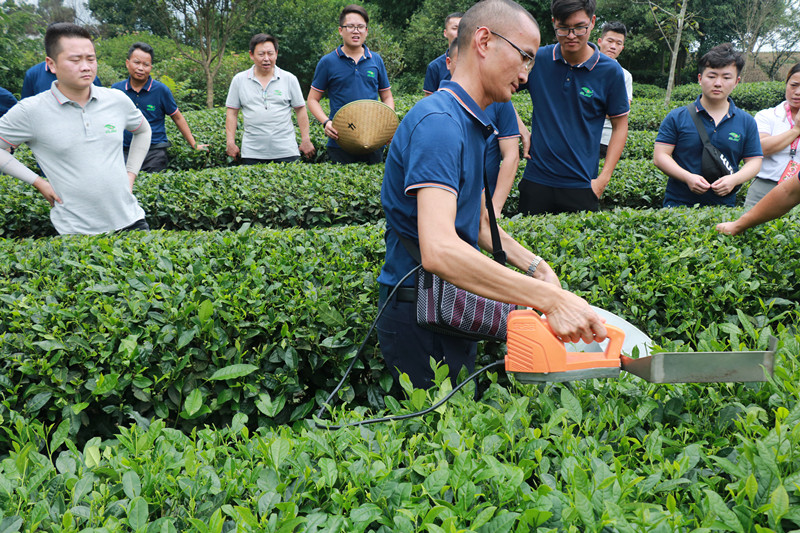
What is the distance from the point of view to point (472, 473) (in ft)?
5.11

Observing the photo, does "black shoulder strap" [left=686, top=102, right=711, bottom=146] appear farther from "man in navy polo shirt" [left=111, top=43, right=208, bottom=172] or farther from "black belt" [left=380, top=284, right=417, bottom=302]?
"man in navy polo shirt" [left=111, top=43, right=208, bottom=172]

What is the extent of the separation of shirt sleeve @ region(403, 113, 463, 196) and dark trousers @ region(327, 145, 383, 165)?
5.03 metres

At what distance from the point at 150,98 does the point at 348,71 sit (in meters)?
2.45

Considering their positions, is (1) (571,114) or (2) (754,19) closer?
(1) (571,114)

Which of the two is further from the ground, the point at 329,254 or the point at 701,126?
the point at 701,126

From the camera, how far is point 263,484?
5.24 ft

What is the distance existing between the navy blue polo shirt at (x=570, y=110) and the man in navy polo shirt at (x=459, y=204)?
2.23 meters

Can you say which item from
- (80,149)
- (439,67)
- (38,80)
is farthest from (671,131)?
(38,80)

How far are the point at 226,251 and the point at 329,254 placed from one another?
613 mm

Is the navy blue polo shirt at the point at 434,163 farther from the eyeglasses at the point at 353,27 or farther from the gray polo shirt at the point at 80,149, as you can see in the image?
the eyeglasses at the point at 353,27

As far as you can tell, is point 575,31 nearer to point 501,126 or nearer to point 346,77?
point 501,126

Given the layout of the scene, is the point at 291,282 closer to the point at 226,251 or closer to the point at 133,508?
the point at 226,251

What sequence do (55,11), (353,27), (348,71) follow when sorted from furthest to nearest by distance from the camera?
(55,11) < (348,71) < (353,27)


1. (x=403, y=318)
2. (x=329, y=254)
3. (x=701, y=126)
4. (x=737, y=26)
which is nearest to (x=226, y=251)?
(x=329, y=254)
